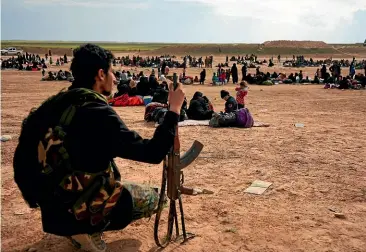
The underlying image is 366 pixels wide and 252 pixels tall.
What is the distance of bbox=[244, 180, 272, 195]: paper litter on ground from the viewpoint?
5.82 metres

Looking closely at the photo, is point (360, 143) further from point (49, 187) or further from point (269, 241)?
point (49, 187)

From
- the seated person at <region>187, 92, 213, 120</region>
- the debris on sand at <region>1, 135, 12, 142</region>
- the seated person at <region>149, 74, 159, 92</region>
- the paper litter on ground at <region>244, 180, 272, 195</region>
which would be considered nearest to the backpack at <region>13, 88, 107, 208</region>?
the paper litter on ground at <region>244, 180, 272, 195</region>

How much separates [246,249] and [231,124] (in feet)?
22.4

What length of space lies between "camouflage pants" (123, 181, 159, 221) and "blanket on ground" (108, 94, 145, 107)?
11849 mm

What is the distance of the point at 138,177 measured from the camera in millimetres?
6527

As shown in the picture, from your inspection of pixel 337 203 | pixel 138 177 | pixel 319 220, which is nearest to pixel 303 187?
pixel 337 203

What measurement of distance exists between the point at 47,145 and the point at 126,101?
12711mm

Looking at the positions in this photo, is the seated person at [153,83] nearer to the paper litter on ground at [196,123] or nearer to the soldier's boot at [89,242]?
the paper litter on ground at [196,123]

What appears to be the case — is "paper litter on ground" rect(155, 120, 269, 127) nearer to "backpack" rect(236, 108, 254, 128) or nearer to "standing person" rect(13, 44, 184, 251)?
"backpack" rect(236, 108, 254, 128)

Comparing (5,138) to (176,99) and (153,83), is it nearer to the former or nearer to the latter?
(176,99)

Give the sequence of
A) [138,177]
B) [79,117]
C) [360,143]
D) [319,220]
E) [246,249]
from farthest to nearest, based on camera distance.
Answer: [360,143], [138,177], [319,220], [246,249], [79,117]

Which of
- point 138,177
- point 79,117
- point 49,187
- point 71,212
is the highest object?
point 79,117

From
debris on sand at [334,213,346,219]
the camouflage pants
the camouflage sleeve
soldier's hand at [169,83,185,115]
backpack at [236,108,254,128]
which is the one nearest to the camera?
the camouflage sleeve

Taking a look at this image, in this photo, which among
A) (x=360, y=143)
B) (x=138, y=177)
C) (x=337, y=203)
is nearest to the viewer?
(x=337, y=203)
